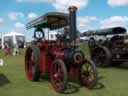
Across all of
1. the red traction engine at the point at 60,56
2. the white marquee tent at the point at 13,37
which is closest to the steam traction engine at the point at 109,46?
the red traction engine at the point at 60,56

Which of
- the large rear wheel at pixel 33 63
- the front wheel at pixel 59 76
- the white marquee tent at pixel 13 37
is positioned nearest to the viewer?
the front wheel at pixel 59 76

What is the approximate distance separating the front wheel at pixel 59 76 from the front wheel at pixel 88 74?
0.74 metres

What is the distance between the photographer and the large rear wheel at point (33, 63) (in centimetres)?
757

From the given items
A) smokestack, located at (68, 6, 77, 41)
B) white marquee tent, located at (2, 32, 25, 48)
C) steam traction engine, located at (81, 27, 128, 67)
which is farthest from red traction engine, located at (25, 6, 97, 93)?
white marquee tent, located at (2, 32, 25, 48)

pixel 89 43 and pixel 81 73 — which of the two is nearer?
pixel 81 73

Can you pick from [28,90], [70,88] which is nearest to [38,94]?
[28,90]

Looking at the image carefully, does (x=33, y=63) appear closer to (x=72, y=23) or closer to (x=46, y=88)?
(x=46, y=88)

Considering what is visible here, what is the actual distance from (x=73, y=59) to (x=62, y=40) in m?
0.71

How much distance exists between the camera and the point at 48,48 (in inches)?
301

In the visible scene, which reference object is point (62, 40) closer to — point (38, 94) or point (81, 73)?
point (81, 73)

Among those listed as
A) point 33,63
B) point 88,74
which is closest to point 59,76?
point 88,74

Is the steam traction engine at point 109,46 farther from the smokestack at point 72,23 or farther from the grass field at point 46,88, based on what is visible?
the smokestack at point 72,23

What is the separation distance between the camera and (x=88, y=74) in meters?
6.93

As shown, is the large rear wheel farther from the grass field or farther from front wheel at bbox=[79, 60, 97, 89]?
front wheel at bbox=[79, 60, 97, 89]
